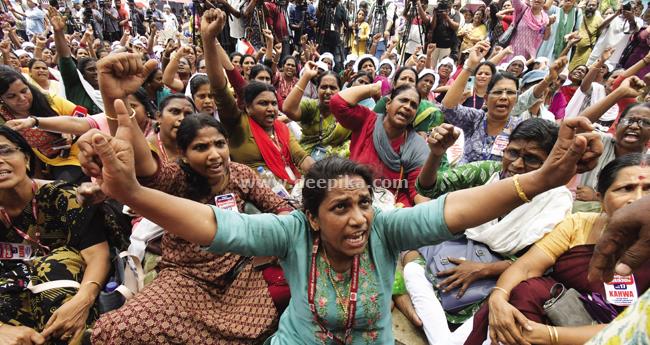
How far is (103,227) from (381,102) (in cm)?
255

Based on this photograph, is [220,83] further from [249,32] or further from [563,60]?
[249,32]

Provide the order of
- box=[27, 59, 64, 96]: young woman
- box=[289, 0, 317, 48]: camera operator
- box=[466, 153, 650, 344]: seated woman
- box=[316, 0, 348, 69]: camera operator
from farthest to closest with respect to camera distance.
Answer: box=[289, 0, 317, 48]: camera operator
box=[316, 0, 348, 69]: camera operator
box=[27, 59, 64, 96]: young woman
box=[466, 153, 650, 344]: seated woman

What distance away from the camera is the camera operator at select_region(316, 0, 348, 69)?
25.8ft

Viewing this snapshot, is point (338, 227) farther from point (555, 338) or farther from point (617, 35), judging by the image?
point (617, 35)

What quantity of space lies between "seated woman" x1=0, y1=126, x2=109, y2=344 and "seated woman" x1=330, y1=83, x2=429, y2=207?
1.88 m

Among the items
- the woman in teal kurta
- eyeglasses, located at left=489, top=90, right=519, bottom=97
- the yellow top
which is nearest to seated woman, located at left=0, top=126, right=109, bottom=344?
the woman in teal kurta

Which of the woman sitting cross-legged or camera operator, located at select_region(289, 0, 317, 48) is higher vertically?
camera operator, located at select_region(289, 0, 317, 48)

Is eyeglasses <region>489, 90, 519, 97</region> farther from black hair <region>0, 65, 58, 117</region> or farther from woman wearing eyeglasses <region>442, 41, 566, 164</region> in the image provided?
black hair <region>0, 65, 58, 117</region>

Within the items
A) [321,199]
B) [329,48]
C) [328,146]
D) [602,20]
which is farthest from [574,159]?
[602,20]

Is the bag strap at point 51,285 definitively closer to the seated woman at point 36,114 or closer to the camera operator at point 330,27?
the seated woman at point 36,114

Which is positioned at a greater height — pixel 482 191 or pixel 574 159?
pixel 574 159

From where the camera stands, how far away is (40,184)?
1.92m

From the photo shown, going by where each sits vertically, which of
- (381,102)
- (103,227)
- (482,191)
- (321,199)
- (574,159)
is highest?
(574,159)

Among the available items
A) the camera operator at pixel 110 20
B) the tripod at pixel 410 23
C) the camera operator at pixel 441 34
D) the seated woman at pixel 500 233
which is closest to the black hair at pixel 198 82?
the seated woman at pixel 500 233
